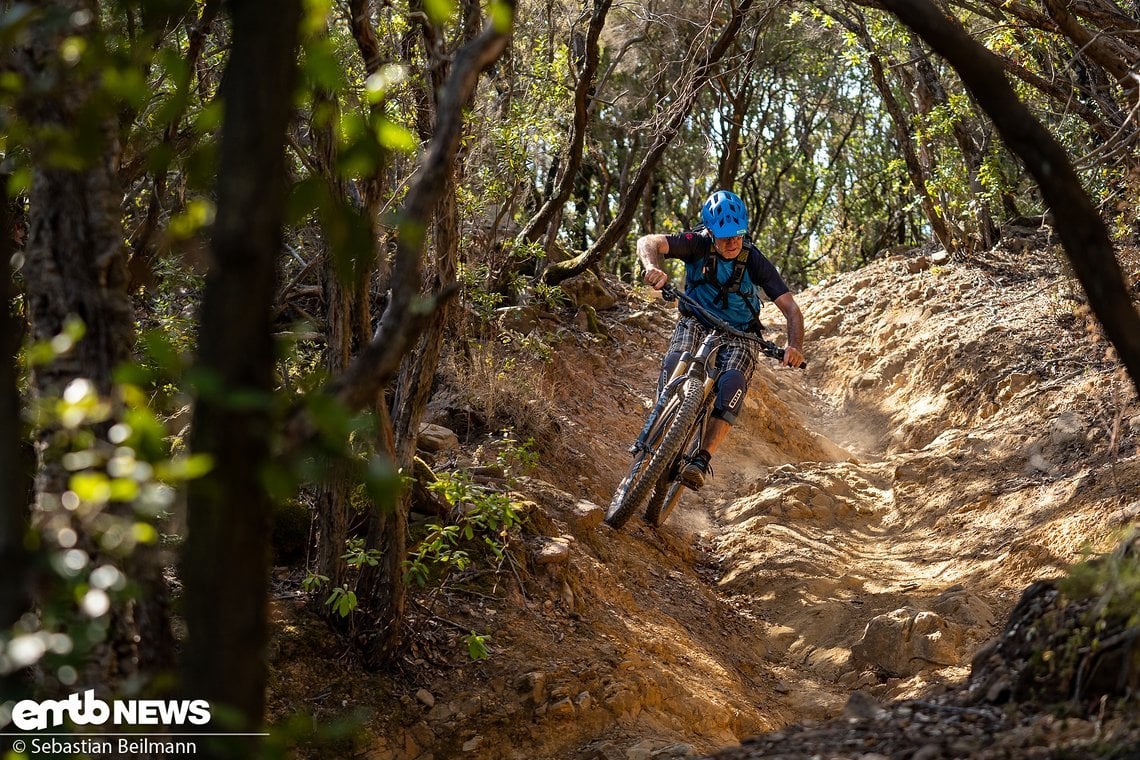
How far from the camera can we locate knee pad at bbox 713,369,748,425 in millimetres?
6754

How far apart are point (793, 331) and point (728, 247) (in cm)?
69

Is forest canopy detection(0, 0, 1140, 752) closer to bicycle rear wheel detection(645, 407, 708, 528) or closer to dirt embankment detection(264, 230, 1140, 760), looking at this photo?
dirt embankment detection(264, 230, 1140, 760)

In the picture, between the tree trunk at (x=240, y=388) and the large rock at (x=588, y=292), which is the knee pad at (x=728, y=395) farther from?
the tree trunk at (x=240, y=388)

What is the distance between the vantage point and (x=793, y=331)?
6816 millimetres

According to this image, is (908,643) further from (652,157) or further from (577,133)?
(652,157)

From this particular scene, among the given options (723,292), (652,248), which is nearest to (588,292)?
(723,292)

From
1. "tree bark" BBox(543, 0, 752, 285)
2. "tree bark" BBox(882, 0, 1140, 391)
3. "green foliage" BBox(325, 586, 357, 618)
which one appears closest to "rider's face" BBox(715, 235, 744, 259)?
"tree bark" BBox(543, 0, 752, 285)

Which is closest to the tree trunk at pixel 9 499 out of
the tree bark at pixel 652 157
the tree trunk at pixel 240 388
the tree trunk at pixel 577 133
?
the tree trunk at pixel 240 388

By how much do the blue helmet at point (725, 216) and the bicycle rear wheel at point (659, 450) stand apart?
3.25 ft

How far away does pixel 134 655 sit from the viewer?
236 cm

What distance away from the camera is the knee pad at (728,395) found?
6.75 metres

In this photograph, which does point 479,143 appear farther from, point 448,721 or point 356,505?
point 448,721

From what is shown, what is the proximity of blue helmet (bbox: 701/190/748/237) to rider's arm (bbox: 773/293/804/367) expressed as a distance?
53cm

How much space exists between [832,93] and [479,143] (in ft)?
58.7
